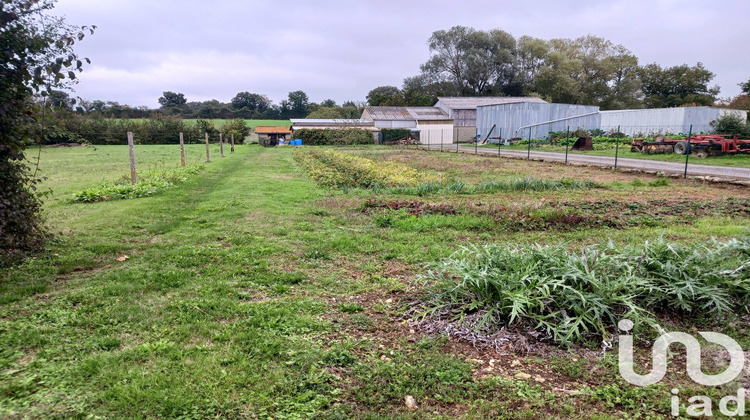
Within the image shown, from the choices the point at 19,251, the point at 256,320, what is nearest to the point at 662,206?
the point at 256,320

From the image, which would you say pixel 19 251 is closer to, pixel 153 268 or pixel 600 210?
pixel 153 268

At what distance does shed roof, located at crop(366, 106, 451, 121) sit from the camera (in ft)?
183

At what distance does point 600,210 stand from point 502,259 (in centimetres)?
567

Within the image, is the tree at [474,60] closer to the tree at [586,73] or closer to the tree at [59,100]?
the tree at [586,73]

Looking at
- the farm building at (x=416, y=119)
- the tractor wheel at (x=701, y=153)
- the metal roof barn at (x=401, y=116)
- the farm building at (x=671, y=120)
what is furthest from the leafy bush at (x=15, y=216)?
the metal roof barn at (x=401, y=116)

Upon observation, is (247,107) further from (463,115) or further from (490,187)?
(490,187)

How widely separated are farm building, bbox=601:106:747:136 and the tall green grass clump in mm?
38074

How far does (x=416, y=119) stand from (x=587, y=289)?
5305cm

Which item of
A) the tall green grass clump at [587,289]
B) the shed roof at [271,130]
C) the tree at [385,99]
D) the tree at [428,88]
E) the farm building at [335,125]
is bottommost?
the tall green grass clump at [587,289]

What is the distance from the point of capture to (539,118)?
43156 mm

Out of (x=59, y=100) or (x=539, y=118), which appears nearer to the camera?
(x=59, y=100)

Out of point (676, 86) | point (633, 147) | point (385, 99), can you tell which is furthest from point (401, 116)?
point (676, 86)

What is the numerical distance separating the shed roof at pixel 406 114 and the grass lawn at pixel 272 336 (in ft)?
164

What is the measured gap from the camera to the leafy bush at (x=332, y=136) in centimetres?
4728
